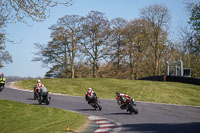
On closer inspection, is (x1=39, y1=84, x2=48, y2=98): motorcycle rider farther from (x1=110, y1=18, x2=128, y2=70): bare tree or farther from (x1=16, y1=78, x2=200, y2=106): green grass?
(x1=110, y1=18, x2=128, y2=70): bare tree

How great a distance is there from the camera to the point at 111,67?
54.6 metres

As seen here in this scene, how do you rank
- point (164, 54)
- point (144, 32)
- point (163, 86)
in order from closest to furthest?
point (163, 86), point (144, 32), point (164, 54)

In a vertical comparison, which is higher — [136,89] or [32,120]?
[136,89]

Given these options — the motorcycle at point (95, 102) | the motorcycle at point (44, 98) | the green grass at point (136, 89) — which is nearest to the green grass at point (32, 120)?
the motorcycle at point (95, 102)

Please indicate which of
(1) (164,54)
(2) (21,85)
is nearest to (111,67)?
(1) (164,54)

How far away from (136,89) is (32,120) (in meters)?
23.7

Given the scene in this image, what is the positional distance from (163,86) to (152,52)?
20.1 metres

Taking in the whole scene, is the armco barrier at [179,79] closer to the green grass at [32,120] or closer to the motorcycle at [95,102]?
the motorcycle at [95,102]

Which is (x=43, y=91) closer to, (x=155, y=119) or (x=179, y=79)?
(x=155, y=119)

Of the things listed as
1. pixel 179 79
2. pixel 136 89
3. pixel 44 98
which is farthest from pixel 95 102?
pixel 179 79

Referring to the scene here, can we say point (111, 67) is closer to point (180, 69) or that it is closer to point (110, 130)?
point (180, 69)

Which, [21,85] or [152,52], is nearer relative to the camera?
[21,85]

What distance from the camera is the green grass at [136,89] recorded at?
3070 centimetres

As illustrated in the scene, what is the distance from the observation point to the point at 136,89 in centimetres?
3697
